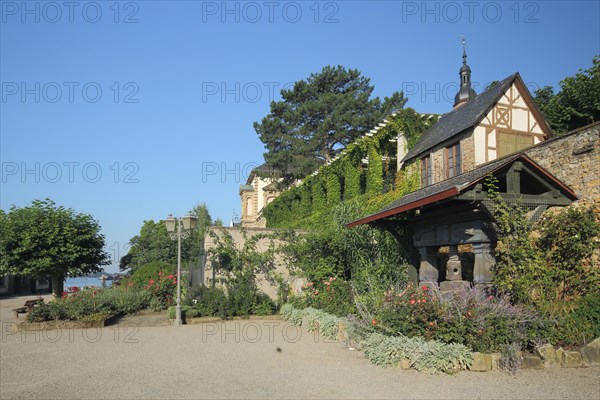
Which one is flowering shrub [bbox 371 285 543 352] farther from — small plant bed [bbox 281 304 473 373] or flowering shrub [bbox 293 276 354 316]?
flowering shrub [bbox 293 276 354 316]

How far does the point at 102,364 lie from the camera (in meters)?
7.55

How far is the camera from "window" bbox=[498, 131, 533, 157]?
17.5m

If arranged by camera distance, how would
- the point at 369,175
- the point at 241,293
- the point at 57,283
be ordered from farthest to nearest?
the point at 369,175, the point at 57,283, the point at 241,293

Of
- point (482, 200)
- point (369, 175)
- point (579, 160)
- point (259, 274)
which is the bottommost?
point (259, 274)

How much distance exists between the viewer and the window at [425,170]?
1891 centimetres

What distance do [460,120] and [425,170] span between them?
239 cm

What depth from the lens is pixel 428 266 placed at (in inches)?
397

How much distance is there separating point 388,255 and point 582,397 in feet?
Result: 23.9

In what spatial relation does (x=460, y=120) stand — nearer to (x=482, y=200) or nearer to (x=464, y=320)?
(x=482, y=200)

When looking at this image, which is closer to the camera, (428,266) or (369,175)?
(428,266)

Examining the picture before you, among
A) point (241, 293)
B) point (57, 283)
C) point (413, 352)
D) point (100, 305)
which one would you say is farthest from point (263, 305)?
point (57, 283)

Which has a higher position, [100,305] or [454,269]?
[454,269]

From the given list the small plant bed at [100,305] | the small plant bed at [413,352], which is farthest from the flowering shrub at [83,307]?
the small plant bed at [413,352]

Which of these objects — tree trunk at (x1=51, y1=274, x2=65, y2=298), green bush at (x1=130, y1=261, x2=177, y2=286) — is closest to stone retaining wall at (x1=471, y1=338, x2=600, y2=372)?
green bush at (x1=130, y1=261, x2=177, y2=286)
